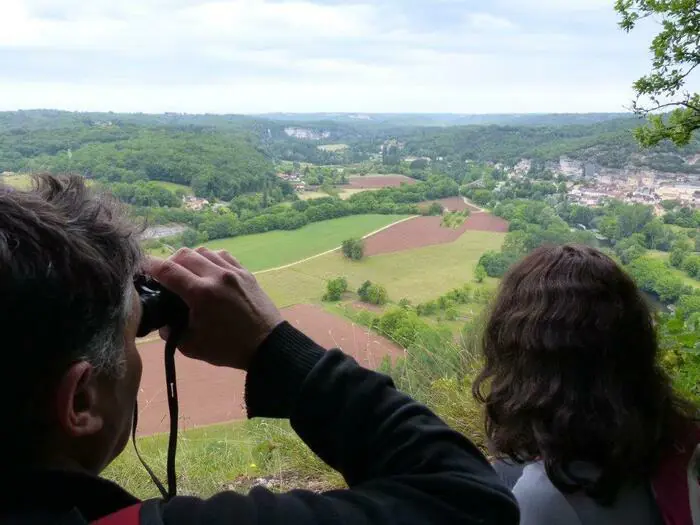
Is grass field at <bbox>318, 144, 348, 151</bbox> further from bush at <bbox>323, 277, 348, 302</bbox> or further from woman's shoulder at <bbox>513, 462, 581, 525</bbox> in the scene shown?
woman's shoulder at <bbox>513, 462, 581, 525</bbox>

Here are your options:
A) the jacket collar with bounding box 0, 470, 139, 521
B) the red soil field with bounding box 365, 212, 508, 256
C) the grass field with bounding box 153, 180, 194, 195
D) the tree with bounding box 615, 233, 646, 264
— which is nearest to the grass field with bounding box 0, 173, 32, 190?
the jacket collar with bounding box 0, 470, 139, 521

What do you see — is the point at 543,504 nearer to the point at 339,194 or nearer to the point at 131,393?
the point at 131,393

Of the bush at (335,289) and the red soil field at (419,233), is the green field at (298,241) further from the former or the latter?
the bush at (335,289)

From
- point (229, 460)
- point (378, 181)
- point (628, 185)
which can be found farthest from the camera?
point (378, 181)

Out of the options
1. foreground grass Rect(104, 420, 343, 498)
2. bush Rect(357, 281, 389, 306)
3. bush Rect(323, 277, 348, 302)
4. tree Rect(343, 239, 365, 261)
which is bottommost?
foreground grass Rect(104, 420, 343, 498)

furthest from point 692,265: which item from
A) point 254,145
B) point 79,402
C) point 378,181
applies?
point 79,402

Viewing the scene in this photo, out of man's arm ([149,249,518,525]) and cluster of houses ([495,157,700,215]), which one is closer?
man's arm ([149,249,518,525])

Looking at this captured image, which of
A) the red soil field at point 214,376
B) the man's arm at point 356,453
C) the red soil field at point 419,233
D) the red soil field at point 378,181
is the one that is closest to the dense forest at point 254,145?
the red soil field at point 378,181

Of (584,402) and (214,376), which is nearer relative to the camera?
(584,402)
